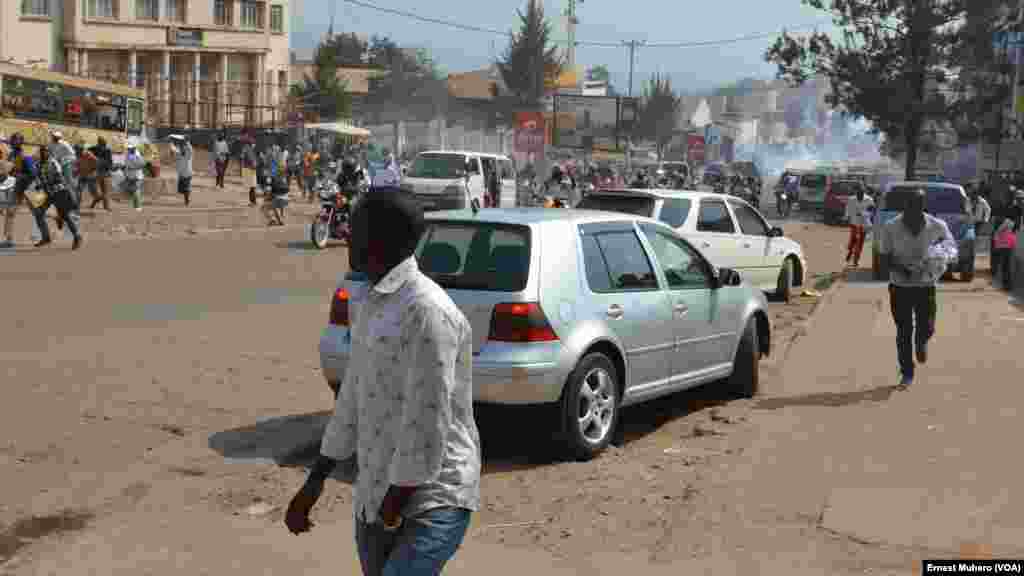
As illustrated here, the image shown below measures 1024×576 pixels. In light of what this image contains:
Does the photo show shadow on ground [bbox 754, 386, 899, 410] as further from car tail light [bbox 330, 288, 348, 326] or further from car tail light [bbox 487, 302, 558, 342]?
car tail light [bbox 330, 288, 348, 326]

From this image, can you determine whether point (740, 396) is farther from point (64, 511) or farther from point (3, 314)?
point (3, 314)

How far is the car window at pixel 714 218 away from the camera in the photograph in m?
15.7

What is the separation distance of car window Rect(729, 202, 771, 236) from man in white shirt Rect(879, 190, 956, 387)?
6060mm

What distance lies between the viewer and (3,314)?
13203 mm

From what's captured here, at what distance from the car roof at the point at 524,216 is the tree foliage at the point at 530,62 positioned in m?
87.7

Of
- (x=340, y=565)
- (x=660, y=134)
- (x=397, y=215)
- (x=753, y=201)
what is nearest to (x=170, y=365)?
(x=340, y=565)

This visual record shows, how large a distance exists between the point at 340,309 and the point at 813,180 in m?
46.5

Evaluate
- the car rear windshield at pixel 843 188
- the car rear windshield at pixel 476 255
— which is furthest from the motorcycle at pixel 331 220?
the car rear windshield at pixel 843 188

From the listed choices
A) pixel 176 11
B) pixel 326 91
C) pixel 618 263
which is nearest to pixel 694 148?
pixel 326 91

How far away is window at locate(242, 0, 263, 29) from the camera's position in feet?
211

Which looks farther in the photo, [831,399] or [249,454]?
[831,399]

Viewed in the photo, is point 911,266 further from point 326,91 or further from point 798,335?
point 326,91

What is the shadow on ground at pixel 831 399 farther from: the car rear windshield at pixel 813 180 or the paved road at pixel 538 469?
the car rear windshield at pixel 813 180

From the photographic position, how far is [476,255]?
7.82 metres
